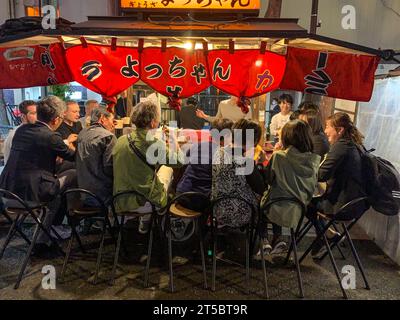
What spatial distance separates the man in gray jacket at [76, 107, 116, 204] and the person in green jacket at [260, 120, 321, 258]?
2.00 metres

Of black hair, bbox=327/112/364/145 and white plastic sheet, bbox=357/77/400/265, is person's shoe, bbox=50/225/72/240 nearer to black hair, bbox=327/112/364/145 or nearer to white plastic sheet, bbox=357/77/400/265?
black hair, bbox=327/112/364/145

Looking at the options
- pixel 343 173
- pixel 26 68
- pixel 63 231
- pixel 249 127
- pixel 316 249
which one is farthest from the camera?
pixel 63 231

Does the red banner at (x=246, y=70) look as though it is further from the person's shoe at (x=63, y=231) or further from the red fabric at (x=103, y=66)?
the person's shoe at (x=63, y=231)

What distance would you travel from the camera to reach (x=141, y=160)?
4.07 metres

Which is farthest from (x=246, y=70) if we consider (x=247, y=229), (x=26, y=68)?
(x=26, y=68)

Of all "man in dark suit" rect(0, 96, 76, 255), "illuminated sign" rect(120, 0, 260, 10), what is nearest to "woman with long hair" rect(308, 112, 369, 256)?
"illuminated sign" rect(120, 0, 260, 10)

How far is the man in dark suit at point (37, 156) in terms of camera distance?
425 cm

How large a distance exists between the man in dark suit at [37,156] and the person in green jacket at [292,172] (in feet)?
8.52

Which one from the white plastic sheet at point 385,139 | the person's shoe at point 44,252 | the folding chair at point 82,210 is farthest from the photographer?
the white plastic sheet at point 385,139

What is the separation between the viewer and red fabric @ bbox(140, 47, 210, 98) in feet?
16.0

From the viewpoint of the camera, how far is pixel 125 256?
4762 millimetres

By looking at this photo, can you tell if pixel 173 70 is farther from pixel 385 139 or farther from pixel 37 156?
pixel 385 139

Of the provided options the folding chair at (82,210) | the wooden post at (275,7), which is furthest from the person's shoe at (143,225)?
the wooden post at (275,7)

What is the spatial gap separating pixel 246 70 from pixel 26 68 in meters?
→ 3.45
